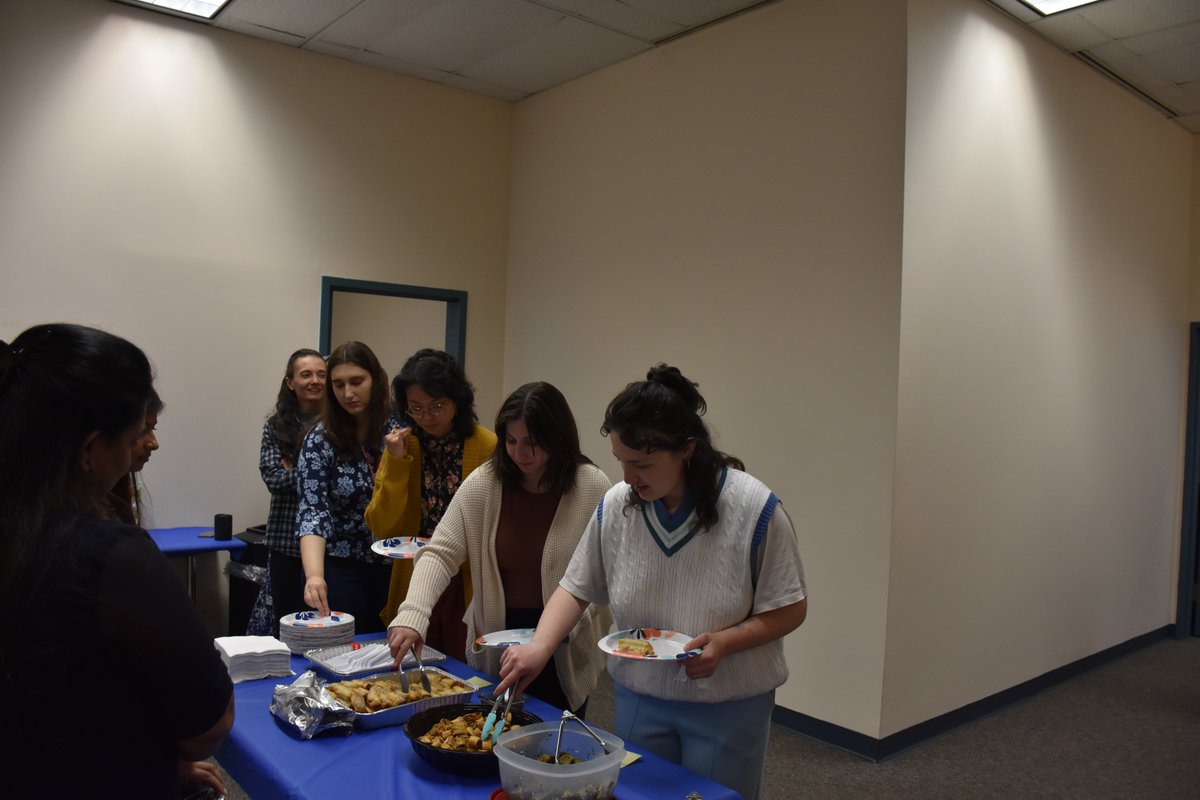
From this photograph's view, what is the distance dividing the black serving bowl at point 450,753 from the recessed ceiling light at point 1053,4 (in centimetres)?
359

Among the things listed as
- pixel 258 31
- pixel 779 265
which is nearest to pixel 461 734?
pixel 779 265

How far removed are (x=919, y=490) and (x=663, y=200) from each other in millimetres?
1860

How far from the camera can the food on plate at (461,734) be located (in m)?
1.61

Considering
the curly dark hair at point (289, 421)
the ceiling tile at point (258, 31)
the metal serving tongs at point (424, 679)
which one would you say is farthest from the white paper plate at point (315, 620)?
the ceiling tile at point (258, 31)

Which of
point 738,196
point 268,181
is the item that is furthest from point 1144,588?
point 268,181

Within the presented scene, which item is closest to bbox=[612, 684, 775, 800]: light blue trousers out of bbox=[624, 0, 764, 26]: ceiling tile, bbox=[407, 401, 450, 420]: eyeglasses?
bbox=[407, 401, 450, 420]: eyeglasses

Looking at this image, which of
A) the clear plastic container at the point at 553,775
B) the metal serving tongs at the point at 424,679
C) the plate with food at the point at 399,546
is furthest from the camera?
the plate with food at the point at 399,546

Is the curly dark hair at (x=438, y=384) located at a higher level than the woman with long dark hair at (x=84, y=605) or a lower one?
higher

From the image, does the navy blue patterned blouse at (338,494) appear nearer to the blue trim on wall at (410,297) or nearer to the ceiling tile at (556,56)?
the blue trim on wall at (410,297)

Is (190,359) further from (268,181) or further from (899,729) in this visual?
(899,729)

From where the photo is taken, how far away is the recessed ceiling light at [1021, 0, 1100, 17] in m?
3.70

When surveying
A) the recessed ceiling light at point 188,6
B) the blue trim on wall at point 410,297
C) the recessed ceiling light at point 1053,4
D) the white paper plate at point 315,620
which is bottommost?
the white paper plate at point 315,620

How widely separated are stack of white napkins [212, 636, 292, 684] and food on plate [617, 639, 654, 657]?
89 centimetres

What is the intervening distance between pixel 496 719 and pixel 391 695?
0.30 metres
